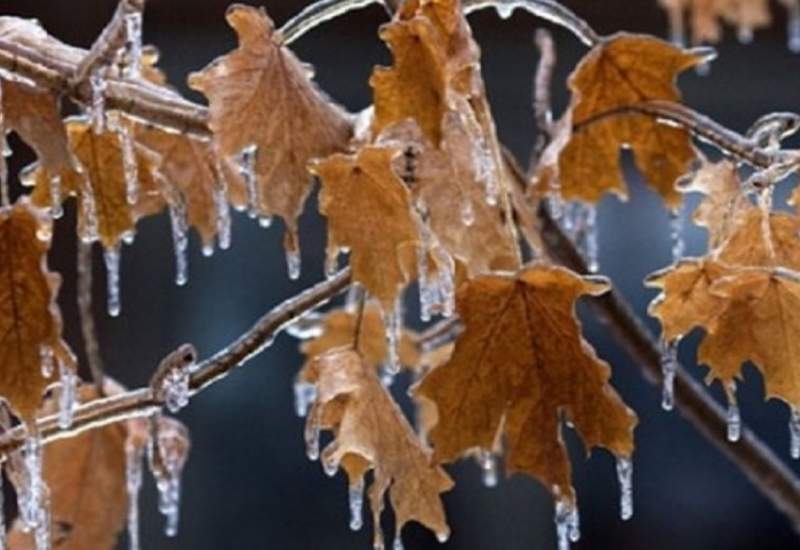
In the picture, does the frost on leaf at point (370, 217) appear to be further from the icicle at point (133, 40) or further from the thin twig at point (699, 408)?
the thin twig at point (699, 408)

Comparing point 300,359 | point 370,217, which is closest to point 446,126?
point 370,217

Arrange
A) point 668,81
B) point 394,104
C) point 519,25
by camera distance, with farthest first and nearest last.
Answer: point 519,25
point 668,81
point 394,104

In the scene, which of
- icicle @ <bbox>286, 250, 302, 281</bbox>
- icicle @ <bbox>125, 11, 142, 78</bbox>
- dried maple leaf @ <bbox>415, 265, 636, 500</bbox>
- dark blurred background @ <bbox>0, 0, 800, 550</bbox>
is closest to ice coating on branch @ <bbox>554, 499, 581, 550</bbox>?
dried maple leaf @ <bbox>415, 265, 636, 500</bbox>

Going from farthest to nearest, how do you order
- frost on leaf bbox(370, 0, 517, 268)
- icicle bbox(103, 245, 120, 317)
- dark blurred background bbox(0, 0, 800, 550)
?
1. dark blurred background bbox(0, 0, 800, 550)
2. icicle bbox(103, 245, 120, 317)
3. frost on leaf bbox(370, 0, 517, 268)

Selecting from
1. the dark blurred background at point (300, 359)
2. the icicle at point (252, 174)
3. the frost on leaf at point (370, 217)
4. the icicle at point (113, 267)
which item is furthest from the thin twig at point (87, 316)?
the dark blurred background at point (300, 359)

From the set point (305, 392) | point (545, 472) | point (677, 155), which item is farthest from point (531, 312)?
point (305, 392)

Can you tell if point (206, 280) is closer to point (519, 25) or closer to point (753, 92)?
point (519, 25)

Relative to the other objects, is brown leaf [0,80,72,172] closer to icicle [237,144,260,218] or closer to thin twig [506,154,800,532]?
icicle [237,144,260,218]
